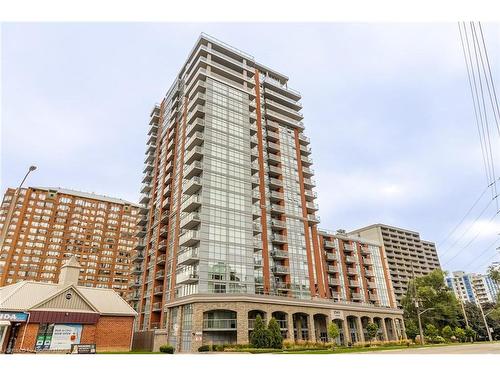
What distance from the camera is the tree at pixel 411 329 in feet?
206

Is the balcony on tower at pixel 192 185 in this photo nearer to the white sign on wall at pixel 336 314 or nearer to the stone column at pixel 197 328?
the stone column at pixel 197 328

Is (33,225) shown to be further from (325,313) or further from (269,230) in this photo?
(325,313)

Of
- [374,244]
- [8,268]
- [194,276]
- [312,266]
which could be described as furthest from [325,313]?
[8,268]

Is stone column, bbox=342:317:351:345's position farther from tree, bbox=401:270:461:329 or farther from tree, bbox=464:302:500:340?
tree, bbox=464:302:500:340

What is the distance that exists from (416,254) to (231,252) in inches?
4306

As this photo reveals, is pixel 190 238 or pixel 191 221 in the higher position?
pixel 191 221

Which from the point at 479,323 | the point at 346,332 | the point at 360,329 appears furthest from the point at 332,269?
the point at 479,323

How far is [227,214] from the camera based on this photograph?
48656mm

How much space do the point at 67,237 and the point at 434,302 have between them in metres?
118

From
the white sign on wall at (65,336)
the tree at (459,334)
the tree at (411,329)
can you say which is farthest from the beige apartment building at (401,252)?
the white sign on wall at (65,336)

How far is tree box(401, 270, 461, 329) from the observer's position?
68.7 metres

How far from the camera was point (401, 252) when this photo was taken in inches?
4931

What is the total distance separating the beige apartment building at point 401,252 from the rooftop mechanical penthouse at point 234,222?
163 ft

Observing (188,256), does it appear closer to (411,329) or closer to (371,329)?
(371,329)
